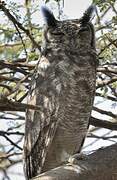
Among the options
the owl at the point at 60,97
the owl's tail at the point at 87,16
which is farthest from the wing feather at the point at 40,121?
the owl's tail at the point at 87,16

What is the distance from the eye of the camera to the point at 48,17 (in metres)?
3.59

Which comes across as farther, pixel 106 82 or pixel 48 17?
pixel 48 17

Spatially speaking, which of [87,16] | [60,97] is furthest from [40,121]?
[87,16]

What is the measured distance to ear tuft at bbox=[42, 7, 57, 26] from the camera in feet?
11.7

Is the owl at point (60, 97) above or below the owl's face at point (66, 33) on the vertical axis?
below

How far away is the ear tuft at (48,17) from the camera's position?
3.56 m

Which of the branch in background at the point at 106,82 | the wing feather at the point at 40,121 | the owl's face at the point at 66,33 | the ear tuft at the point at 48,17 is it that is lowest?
the wing feather at the point at 40,121

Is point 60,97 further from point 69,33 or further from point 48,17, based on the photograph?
point 48,17

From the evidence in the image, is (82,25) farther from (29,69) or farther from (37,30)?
(29,69)

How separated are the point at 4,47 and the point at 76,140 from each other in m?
0.95

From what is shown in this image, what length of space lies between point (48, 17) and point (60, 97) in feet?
2.43

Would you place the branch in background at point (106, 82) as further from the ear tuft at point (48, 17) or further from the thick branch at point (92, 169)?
the thick branch at point (92, 169)

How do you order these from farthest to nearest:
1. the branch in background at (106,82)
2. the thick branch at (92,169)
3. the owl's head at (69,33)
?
the owl's head at (69,33)
the branch in background at (106,82)
the thick branch at (92,169)

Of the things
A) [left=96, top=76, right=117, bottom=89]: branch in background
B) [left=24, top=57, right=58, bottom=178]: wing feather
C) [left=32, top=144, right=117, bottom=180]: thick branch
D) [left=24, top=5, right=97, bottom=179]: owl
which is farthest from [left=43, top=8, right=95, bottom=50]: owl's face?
[left=32, top=144, right=117, bottom=180]: thick branch
